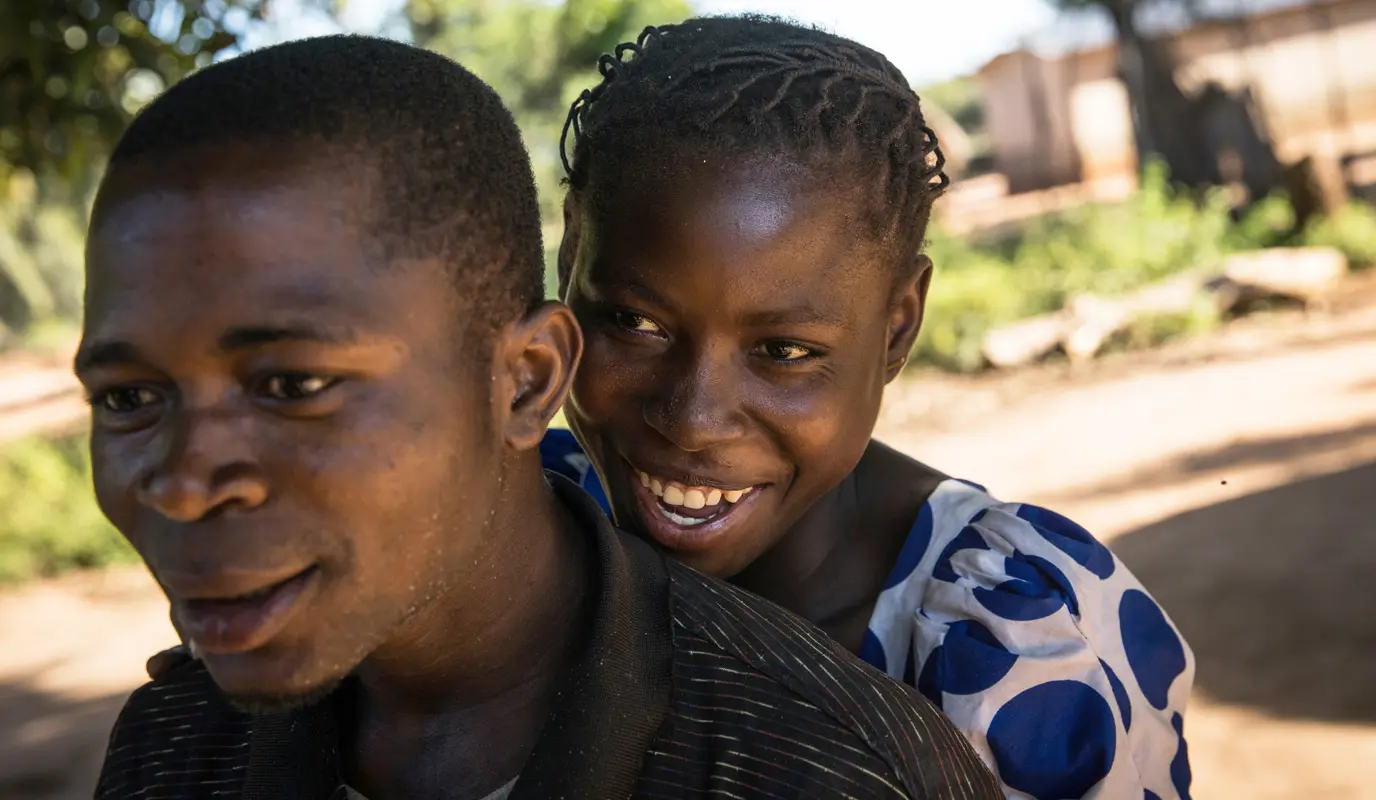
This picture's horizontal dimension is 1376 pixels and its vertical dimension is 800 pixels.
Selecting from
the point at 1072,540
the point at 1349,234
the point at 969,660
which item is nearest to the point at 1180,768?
the point at 1072,540

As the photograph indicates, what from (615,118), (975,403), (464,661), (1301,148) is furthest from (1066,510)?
(1301,148)

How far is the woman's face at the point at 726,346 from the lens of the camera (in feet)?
5.95

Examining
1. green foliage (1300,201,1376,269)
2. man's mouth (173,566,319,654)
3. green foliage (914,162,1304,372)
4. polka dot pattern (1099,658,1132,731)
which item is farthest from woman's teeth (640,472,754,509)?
green foliage (1300,201,1376,269)

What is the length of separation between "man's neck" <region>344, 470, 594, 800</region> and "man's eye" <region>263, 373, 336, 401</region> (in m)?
0.29

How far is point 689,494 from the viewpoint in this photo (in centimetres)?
196

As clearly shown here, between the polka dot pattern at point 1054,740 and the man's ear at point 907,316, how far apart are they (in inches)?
23.5

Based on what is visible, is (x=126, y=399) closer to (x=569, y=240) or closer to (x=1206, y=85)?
(x=569, y=240)

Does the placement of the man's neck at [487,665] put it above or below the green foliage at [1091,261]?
above

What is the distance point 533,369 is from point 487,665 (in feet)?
1.16

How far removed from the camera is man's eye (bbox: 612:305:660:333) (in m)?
1.91

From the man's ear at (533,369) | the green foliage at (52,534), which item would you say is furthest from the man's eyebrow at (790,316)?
the green foliage at (52,534)

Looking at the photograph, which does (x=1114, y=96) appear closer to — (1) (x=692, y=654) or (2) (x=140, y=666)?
(2) (x=140, y=666)

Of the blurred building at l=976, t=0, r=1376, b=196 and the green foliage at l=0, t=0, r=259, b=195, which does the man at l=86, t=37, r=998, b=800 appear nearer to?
the green foliage at l=0, t=0, r=259, b=195

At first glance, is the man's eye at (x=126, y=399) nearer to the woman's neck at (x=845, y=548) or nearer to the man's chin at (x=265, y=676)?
the man's chin at (x=265, y=676)
